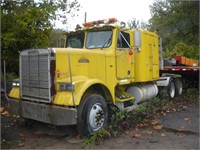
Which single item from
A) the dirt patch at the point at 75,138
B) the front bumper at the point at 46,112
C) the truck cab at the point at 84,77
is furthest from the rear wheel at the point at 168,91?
the front bumper at the point at 46,112

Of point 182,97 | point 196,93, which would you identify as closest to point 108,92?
point 182,97

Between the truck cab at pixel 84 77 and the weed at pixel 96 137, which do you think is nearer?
the weed at pixel 96 137

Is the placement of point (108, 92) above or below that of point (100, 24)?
below

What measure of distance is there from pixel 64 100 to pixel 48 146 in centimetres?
96

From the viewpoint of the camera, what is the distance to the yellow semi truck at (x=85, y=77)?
19.5ft

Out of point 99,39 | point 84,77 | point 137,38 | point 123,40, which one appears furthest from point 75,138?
point 137,38

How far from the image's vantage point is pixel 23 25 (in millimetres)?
9148

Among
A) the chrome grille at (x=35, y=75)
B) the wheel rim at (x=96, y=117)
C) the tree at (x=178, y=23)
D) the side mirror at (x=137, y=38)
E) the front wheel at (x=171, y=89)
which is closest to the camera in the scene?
the chrome grille at (x=35, y=75)

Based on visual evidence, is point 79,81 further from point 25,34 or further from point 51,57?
point 25,34

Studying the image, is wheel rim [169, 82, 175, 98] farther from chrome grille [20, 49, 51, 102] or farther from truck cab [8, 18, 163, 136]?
chrome grille [20, 49, 51, 102]

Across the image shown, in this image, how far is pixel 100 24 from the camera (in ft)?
25.9

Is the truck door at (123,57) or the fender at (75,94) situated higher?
the truck door at (123,57)

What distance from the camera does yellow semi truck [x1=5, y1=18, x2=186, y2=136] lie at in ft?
19.5

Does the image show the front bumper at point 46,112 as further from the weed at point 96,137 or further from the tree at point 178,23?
the tree at point 178,23
